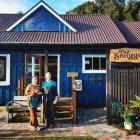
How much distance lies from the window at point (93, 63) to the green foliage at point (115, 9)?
1853 centimetres

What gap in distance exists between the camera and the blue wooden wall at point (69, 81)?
55.5ft

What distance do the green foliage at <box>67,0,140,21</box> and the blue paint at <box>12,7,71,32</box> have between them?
59.3 ft

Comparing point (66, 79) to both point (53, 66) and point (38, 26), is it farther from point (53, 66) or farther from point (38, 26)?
point (38, 26)

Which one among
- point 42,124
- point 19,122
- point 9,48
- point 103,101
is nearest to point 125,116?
point 42,124

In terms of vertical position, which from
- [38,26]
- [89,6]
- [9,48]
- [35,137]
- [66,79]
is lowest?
[35,137]

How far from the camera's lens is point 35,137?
10016mm

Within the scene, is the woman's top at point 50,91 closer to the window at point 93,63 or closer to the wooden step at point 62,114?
the wooden step at point 62,114

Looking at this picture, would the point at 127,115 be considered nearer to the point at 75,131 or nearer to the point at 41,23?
the point at 75,131

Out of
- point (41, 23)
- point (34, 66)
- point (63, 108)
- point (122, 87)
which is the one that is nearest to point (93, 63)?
point (34, 66)

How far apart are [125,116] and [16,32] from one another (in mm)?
8748

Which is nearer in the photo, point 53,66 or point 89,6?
point 53,66

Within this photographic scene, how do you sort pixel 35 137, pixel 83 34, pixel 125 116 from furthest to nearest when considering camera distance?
pixel 83 34 < pixel 125 116 < pixel 35 137

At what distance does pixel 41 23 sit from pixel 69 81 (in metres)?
3.29

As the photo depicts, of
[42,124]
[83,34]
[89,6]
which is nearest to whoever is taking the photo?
[42,124]
